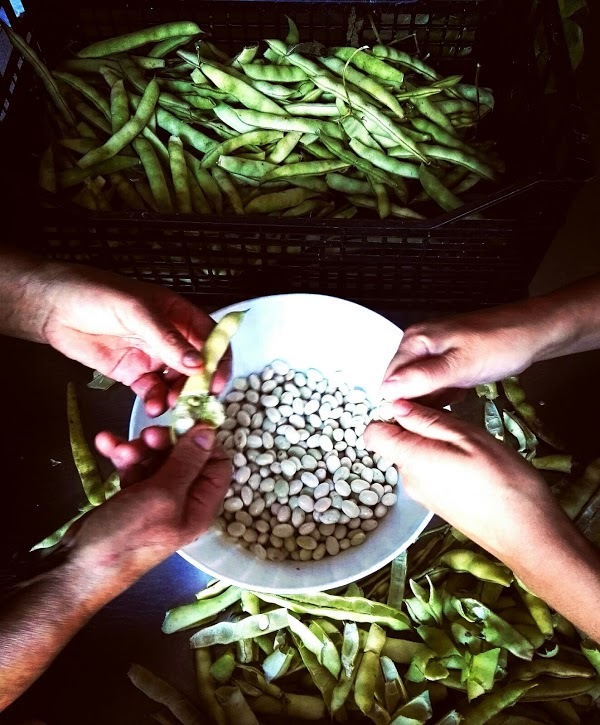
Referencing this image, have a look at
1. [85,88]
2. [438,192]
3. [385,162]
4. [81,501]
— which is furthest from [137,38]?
[81,501]

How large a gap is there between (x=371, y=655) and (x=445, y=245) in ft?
2.19

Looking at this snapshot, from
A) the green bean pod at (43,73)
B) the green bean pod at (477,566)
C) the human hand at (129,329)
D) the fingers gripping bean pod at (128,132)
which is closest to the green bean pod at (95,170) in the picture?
Result: the fingers gripping bean pod at (128,132)

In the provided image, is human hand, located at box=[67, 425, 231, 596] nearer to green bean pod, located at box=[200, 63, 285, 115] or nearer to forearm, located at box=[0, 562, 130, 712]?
forearm, located at box=[0, 562, 130, 712]

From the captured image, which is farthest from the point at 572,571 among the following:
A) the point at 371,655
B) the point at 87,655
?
the point at 87,655

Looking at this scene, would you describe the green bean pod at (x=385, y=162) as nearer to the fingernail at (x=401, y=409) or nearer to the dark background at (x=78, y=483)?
the dark background at (x=78, y=483)

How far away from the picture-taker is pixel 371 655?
0.94 meters

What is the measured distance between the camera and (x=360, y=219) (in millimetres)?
1048

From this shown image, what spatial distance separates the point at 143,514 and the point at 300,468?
0.41 meters

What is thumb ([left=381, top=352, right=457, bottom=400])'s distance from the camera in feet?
2.66

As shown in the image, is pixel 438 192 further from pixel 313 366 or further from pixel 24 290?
pixel 24 290

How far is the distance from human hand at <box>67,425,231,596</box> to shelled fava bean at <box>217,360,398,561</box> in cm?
20

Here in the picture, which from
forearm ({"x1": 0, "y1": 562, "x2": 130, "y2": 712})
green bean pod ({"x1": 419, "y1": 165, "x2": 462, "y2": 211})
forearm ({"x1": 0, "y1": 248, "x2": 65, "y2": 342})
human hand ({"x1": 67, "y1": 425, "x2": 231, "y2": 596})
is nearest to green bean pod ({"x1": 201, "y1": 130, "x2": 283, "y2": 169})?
green bean pod ({"x1": 419, "y1": 165, "x2": 462, "y2": 211})

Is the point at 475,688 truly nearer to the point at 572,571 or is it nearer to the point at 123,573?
the point at 572,571

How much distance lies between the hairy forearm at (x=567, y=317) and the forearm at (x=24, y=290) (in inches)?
27.8
